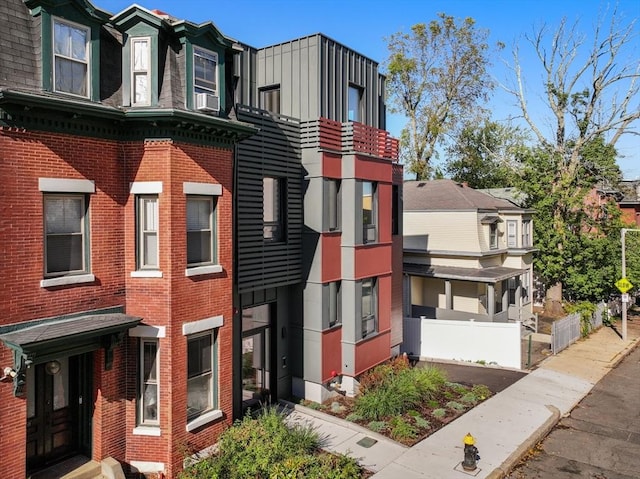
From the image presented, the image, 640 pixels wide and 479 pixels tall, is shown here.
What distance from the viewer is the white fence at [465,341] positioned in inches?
786

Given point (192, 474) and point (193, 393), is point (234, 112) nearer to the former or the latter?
point (193, 393)

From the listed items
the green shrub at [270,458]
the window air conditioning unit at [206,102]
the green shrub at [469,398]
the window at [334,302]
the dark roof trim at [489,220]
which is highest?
the window air conditioning unit at [206,102]

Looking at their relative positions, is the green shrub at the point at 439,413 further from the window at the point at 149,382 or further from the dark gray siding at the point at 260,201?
the window at the point at 149,382

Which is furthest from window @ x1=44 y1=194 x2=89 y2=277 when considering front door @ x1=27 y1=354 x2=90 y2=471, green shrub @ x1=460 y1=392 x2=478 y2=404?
green shrub @ x1=460 y1=392 x2=478 y2=404

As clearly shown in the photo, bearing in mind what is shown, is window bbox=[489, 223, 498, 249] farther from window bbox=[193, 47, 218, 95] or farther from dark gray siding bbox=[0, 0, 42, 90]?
dark gray siding bbox=[0, 0, 42, 90]

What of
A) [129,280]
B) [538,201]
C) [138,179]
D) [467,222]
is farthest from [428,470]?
[538,201]

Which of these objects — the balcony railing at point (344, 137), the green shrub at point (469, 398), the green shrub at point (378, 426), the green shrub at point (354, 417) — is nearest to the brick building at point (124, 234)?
the balcony railing at point (344, 137)

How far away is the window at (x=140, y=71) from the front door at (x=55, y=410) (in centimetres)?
568

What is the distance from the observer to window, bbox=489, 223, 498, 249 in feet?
90.4

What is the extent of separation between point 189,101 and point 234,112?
5.69 feet

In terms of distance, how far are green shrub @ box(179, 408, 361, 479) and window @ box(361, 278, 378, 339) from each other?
5.29 m

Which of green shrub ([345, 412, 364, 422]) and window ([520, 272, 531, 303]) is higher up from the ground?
window ([520, 272, 531, 303])

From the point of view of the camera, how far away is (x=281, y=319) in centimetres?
1534

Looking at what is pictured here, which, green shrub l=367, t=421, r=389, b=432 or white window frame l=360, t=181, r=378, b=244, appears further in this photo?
white window frame l=360, t=181, r=378, b=244
